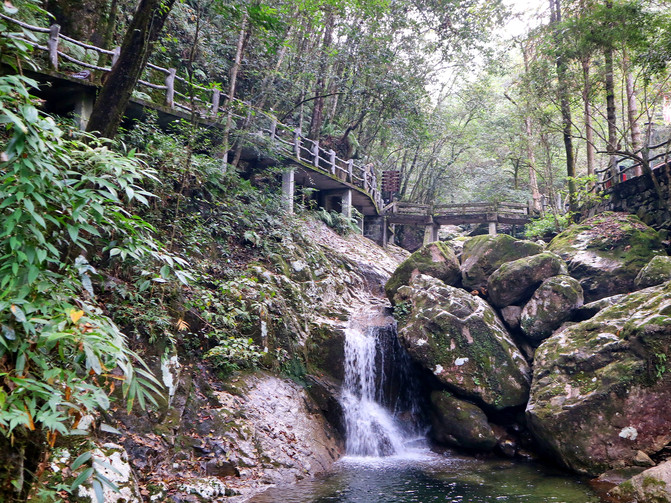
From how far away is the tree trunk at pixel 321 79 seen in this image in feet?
52.8

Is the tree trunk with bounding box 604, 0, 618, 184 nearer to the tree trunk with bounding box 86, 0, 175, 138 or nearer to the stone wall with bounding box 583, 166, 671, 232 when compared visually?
the stone wall with bounding box 583, 166, 671, 232

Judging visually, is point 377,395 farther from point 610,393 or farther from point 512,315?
point 610,393

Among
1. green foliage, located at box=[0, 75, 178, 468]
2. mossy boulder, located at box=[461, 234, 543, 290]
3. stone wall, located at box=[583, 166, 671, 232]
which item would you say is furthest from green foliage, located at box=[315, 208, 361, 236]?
green foliage, located at box=[0, 75, 178, 468]

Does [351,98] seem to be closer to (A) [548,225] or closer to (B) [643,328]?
(A) [548,225]

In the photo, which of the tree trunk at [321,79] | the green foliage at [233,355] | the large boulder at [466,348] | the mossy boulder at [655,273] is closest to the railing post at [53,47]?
the green foliage at [233,355]

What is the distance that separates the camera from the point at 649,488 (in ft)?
18.2

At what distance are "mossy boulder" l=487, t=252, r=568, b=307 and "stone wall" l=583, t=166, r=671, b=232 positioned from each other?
3.52 metres

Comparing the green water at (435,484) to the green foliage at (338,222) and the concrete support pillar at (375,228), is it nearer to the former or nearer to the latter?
the green foliage at (338,222)

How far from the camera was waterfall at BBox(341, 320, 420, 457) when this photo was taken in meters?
8.96

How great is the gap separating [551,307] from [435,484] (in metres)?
5.09

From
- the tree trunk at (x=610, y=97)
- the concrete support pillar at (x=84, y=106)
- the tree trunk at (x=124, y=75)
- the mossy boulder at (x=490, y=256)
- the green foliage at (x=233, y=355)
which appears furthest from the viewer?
the tree trunk at (x=610, y=97)

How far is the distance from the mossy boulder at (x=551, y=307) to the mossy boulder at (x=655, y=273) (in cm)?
123

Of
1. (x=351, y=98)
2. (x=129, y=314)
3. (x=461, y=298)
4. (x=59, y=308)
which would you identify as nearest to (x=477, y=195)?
(x=351, y=98)

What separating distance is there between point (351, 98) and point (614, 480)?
51.8ft
